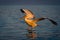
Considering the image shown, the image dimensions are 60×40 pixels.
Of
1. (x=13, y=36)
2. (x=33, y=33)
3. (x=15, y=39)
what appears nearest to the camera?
(x=15, y=39)

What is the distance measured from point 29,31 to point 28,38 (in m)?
1.59

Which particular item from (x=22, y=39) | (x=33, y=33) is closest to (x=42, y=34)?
(x=33, y=33)

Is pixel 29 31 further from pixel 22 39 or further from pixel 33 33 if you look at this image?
pixel 22 39

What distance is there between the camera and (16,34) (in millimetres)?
12219

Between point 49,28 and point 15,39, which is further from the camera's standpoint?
point 49,28

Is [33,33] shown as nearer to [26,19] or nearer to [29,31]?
[29,31]

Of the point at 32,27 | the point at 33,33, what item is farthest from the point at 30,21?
the point at 33,33

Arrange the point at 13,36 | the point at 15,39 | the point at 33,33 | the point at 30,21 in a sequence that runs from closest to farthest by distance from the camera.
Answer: the point at 15,39, the point at 13,36, the point at 33,33, the point at 30,21

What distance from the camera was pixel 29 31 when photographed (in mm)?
12859

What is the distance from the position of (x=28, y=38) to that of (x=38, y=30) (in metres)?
1.98

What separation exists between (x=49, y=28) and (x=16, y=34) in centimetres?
201

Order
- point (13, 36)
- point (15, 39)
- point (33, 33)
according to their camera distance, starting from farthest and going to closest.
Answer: point (33, 33)
point (13, 36)
point (15, 39)

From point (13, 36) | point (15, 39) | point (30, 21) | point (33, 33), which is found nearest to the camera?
point (15, 39)

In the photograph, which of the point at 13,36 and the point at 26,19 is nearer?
the point at 13,36
